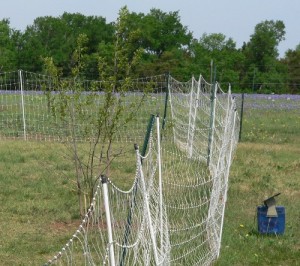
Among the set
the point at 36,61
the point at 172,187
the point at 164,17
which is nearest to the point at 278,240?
the point at 172,187

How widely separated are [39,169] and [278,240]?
5258mm

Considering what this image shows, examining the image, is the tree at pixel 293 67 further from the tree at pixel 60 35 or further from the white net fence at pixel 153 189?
the white net fence at pixel 153 189

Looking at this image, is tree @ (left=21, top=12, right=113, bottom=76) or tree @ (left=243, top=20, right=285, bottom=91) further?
tree @ (left=21, top=12, right=113, bottom=76)

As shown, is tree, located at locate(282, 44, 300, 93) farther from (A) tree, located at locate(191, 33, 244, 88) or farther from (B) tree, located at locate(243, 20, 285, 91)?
(A) tree, located at locate(191, 33, 244, 88)

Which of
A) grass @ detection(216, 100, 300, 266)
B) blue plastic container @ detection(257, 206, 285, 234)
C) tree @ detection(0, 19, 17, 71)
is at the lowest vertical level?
grass @ detection(216, 100, 300, 266)

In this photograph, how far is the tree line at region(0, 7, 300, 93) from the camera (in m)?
43.4

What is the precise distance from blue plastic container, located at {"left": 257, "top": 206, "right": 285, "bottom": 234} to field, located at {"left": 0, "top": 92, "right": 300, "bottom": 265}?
0.10m

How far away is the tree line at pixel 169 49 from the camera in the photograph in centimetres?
4341

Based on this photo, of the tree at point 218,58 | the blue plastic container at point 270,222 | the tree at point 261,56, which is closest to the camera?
the blue plastic container at point 270,222

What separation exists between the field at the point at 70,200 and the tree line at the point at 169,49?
2425cm

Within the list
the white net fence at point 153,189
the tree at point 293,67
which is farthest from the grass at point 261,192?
the tree at point 293,67

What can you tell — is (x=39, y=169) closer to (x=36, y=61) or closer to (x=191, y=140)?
(x=191, y=140)

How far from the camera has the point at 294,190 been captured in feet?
35.5

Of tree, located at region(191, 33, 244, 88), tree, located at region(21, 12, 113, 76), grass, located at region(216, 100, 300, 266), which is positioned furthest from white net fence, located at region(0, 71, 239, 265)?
tree, located at region(21, 12, 113, 76)
